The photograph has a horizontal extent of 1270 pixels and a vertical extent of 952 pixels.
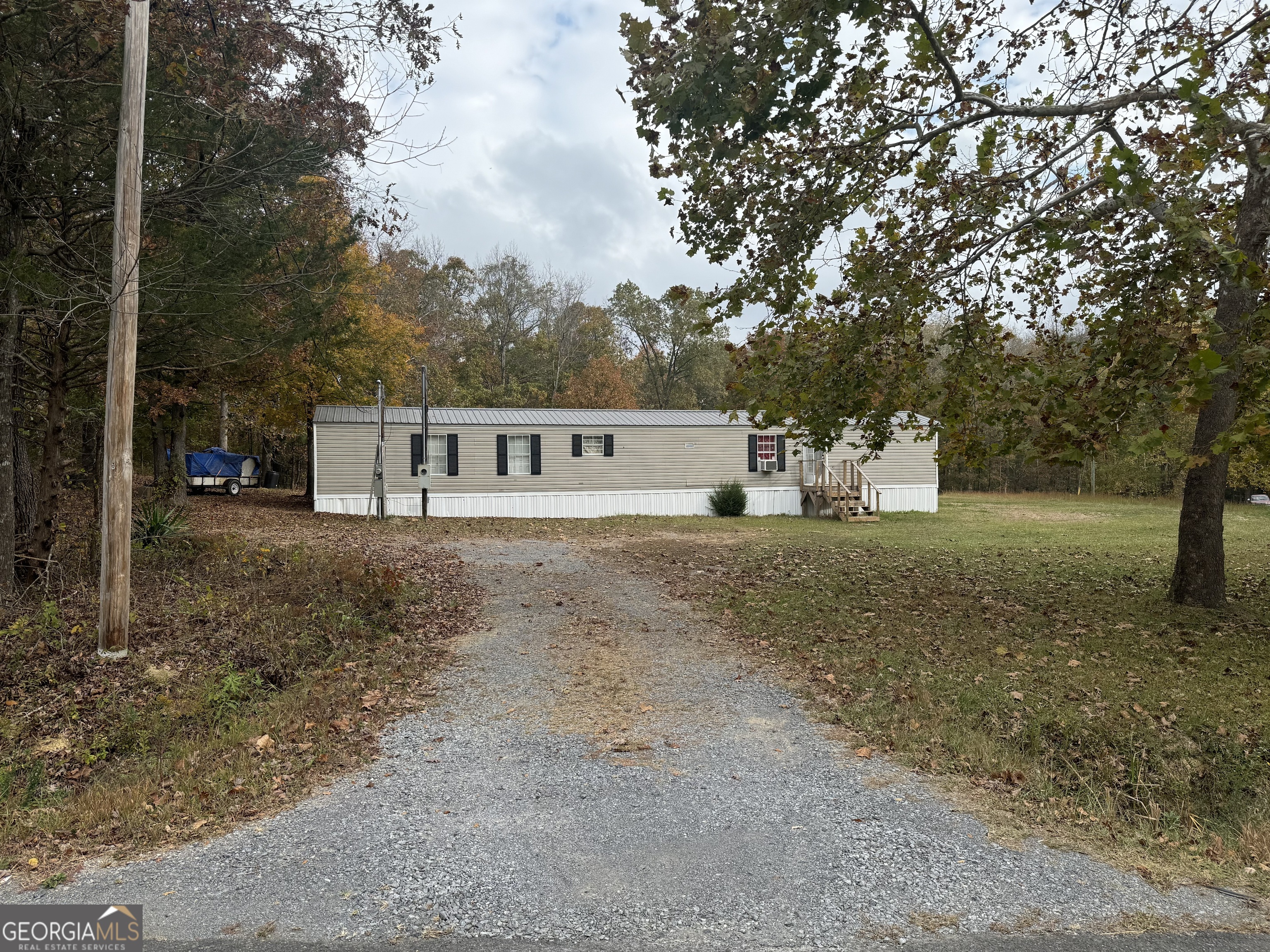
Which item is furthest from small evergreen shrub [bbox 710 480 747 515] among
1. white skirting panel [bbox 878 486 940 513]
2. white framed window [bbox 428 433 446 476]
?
white framed window [bbox 428 433 446 476]

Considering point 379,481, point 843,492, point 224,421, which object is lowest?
point 843,492

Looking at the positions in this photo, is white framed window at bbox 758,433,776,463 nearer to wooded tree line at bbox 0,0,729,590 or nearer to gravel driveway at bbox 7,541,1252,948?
wooded tree line at bbox 0,0,729,590

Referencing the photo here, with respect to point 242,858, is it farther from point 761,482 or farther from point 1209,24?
point 761,482

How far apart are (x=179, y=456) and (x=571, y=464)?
9.71 meters

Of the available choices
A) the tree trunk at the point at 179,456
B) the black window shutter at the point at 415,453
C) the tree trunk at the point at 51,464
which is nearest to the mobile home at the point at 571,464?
the black window shutter at the point at 415,453

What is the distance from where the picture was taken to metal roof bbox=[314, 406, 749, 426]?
20.3 meters

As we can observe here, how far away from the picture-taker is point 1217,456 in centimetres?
812

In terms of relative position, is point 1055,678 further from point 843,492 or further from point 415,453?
point 415,453

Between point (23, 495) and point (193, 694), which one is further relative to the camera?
point (23, 495)

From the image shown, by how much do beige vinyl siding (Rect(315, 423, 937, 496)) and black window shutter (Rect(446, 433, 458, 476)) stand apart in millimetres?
114

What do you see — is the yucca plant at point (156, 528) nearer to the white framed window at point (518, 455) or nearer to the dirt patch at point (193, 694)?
the dirt patch at point (193, 694)

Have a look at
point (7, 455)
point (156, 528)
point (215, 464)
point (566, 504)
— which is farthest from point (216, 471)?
point (7, 455)

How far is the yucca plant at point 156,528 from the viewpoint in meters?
9.72

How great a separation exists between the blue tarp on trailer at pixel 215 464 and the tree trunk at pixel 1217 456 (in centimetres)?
2645
